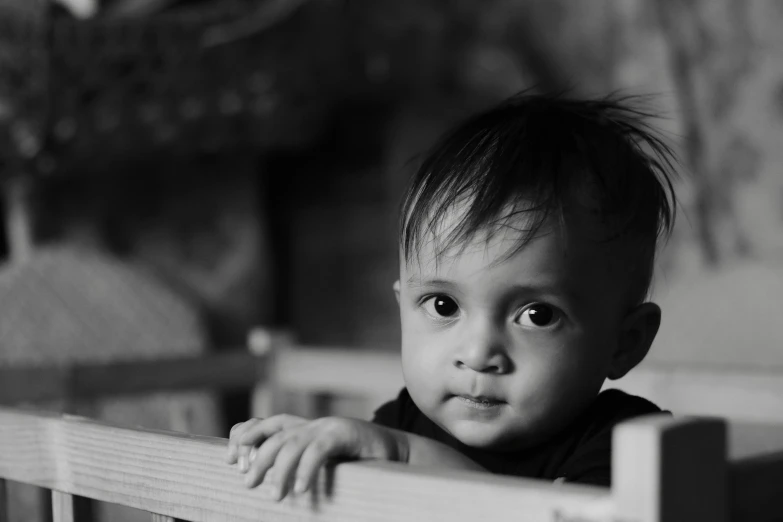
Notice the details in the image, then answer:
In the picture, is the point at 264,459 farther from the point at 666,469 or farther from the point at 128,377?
the point at 128,377

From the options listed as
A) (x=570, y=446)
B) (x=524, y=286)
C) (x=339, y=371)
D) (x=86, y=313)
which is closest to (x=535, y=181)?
(x=524, y=286)

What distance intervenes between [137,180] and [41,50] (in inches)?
13.1

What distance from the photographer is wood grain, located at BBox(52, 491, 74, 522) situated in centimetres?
62

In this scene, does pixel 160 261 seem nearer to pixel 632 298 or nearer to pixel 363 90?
pixel 363 90

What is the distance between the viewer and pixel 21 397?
1035 mm

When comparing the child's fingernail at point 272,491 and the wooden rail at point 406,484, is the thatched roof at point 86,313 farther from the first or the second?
the child's fingernail at point 272,491

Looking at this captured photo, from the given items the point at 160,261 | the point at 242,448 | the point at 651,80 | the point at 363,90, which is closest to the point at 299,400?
the point at 160,261

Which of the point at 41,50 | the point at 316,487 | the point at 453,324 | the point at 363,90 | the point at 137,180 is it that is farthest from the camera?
the point at 363,90

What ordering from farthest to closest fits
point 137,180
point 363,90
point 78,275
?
point 363,90 → point 137,180 → point 78,275

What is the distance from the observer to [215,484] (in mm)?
506

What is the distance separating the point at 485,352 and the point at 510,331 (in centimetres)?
2

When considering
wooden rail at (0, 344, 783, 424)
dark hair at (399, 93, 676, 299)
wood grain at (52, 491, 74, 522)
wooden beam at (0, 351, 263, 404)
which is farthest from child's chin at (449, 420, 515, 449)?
wooden beam at (0, 351, 263, 404)

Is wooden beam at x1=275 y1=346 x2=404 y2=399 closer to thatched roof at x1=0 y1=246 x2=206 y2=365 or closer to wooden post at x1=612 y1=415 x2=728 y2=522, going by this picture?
thatched roof at x1=0 y1=246 x2=206 y2=365

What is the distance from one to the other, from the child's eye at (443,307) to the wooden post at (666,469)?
0.21 m
